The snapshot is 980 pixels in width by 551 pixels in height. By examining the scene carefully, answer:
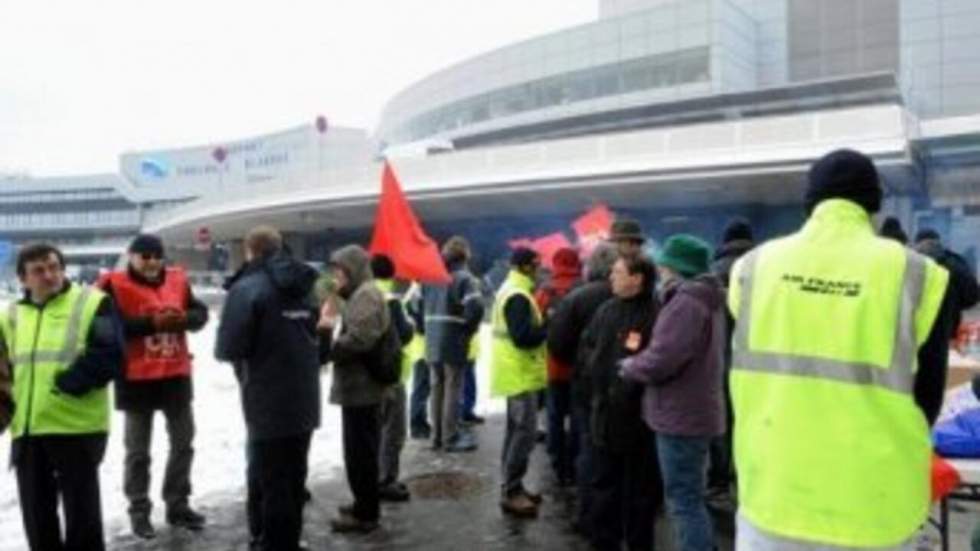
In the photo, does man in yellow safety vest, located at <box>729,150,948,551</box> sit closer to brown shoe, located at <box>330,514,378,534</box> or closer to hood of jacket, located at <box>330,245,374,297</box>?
hood of jacket, located at <box>330,245,374,297</box>

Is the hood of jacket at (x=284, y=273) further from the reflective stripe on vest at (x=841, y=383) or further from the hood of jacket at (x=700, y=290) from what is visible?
the reflective stripe on vest at (x=841, y=383)

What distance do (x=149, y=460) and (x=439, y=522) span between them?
193 cm

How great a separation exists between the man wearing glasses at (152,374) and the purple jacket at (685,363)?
123 inches

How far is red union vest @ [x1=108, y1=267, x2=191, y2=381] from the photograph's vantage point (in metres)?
6.41

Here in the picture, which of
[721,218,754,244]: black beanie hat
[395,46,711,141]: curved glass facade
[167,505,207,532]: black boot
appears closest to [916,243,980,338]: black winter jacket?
[721,218,754,244]: black beanie hat

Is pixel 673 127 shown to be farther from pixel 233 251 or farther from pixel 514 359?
pixel 514 359

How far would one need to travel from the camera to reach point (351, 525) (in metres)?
6.54

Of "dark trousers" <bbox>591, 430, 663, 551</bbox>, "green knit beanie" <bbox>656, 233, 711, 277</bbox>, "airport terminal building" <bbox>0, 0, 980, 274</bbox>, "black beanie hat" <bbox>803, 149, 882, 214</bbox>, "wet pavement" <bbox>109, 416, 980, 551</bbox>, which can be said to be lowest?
"wet pavement" <bbox>109, 416, 980, 551</bbox>

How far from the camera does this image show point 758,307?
2.95 m

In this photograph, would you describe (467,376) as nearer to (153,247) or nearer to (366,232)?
(153,247)

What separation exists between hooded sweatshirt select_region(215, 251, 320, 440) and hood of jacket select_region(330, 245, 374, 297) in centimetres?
74

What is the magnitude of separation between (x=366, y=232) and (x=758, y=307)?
152ft

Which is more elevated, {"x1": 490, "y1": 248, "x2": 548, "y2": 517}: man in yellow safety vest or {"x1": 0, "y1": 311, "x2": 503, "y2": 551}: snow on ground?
{"x1": 490, "y1": 248, "x2": 548, "y2": 517}: man in yellow safety vest

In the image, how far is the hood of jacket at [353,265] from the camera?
6438mm
